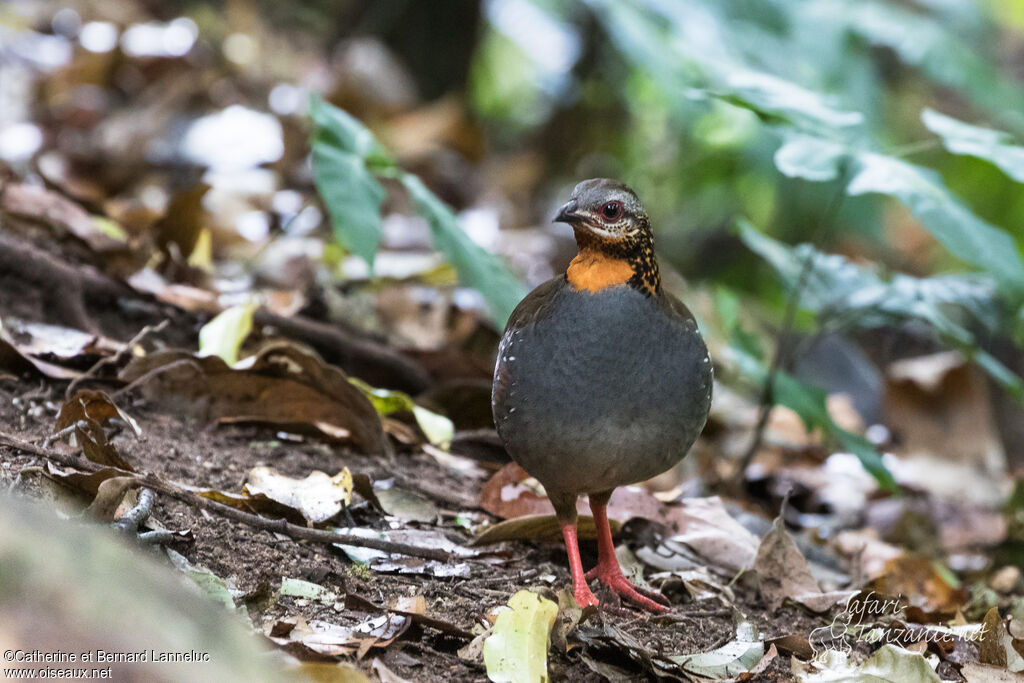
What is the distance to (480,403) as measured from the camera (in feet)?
15.2

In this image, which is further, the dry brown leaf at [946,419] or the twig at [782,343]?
the dry brown leaf at [946,419]

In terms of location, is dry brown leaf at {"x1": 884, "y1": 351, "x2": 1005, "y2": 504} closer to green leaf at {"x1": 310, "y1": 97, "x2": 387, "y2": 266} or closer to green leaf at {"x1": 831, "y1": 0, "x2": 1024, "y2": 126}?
green leaf at {"x1": 831, "y1": 0, "x2": 1024, "y2": 126}

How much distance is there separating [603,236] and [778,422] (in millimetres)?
3989

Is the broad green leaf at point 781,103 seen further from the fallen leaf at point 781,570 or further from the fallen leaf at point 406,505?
the fallen leaf at point 406,505

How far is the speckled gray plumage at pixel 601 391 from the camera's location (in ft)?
9.86

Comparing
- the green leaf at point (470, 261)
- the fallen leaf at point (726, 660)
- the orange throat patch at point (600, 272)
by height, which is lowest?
the fallen leaf at point (726, 660)

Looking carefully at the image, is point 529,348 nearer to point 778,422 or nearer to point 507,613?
point 507,613

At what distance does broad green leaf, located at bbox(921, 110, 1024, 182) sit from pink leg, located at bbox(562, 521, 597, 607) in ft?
6.93

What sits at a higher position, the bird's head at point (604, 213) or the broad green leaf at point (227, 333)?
the bird's head at point (604, 213)

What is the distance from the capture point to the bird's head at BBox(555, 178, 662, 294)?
10.0 feet

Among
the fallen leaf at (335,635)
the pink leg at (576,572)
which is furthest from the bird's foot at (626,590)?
the fallen leaf at (335,635)

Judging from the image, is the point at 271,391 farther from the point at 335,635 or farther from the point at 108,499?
the point at 335,635

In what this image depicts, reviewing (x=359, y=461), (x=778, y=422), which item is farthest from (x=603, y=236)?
(x=778, y=422)

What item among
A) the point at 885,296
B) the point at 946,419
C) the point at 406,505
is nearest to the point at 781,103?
the point at 885,296
